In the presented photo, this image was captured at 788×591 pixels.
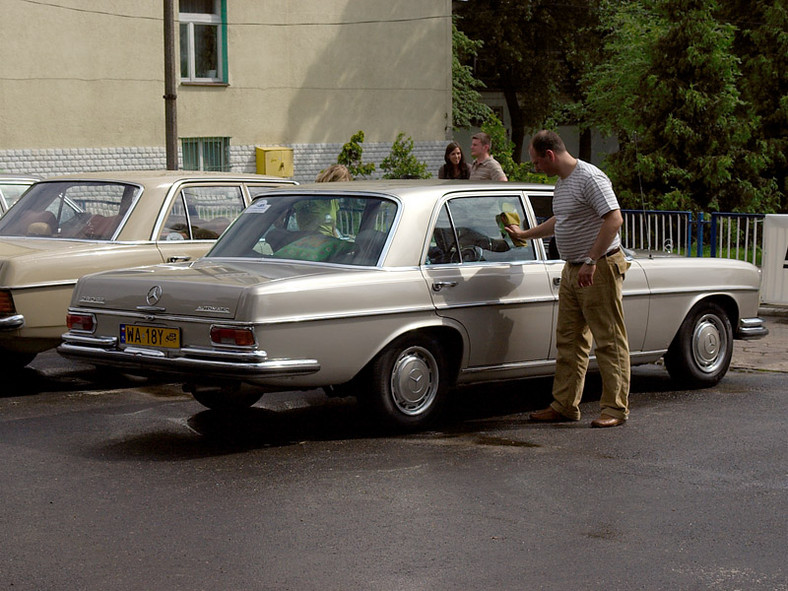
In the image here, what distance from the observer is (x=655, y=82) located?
2366 cm

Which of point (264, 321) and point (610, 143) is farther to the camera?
point (610, 143)

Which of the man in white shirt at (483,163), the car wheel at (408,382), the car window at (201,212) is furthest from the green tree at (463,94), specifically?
the car wheel at (408,382)

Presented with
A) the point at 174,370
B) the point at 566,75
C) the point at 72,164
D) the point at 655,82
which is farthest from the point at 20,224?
the point at 566,75

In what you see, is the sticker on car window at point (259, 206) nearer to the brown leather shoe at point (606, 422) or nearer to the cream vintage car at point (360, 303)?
the cream vintage car at point (360, 303)

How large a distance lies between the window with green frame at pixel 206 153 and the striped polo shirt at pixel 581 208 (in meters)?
18.6

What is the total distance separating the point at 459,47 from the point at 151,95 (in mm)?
18342

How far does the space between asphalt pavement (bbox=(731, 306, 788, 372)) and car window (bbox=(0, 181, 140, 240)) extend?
5.13 meters

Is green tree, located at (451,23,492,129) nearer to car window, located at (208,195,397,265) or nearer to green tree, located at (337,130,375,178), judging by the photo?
green tree, located at (337,130,375,178)

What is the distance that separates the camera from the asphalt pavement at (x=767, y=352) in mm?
10719

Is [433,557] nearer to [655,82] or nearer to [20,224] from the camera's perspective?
[20,224]

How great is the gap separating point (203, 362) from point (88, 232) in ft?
10.8

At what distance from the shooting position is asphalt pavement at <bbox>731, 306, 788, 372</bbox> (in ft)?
35.2

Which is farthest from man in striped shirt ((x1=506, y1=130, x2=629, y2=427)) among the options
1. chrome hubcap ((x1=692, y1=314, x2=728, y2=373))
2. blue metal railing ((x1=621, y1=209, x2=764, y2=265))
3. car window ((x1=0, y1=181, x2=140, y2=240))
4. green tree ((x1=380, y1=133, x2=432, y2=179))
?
green tree ((x1=380, y1=133, x2=432, y2=179))

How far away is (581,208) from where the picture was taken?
7797mm
